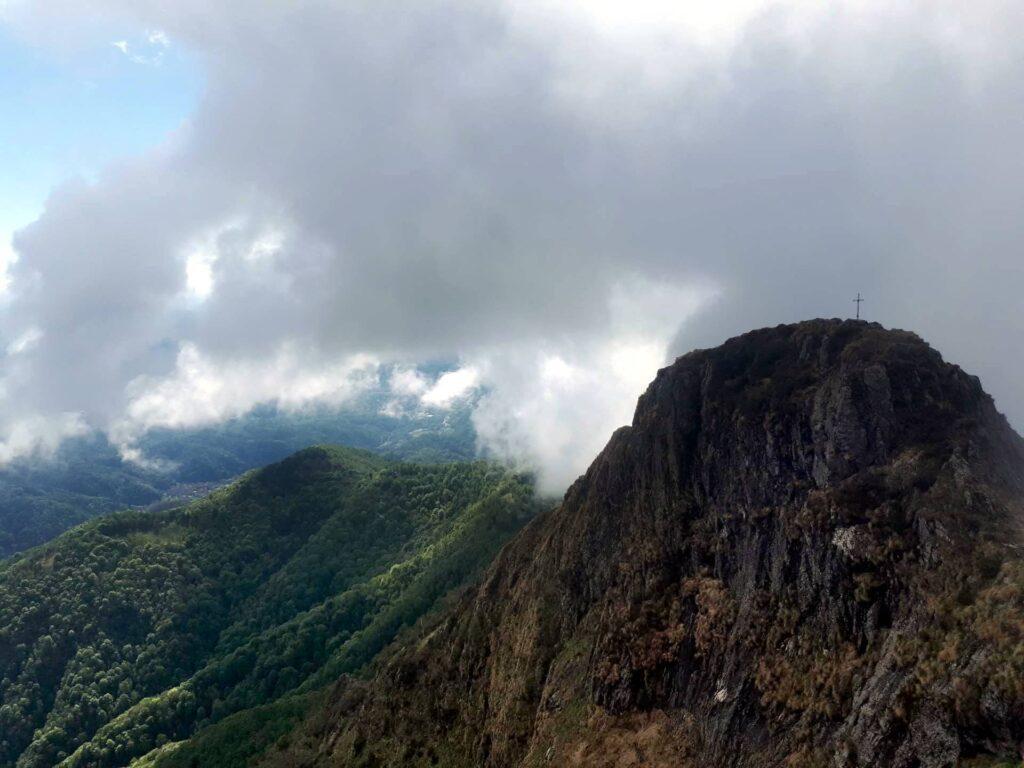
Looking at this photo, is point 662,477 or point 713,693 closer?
point 713,693

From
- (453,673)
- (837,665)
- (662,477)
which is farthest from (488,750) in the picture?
(837,665)

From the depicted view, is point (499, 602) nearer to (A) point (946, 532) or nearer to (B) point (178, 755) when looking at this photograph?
(A) point (946, 532)

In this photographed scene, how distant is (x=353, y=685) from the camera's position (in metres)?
135

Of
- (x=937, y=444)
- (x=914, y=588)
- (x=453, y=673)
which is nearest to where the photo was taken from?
(x=914, y=588)

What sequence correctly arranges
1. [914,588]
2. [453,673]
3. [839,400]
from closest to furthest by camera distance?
1. [914,588]
2. [839,400]
3. [453,673]

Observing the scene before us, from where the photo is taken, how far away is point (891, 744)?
52875 mm

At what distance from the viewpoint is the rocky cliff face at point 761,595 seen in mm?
55719

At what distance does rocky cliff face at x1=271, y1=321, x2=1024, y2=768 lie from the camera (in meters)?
55.7

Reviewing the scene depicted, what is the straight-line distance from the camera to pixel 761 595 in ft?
243

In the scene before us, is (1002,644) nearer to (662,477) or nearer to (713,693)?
(713,693)

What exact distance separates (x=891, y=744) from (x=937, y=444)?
109ft

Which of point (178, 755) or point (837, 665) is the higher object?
point (837, 665)

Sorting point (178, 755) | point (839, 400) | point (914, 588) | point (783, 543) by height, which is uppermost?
point (839, 400)

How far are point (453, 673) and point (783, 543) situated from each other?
61.9 m
